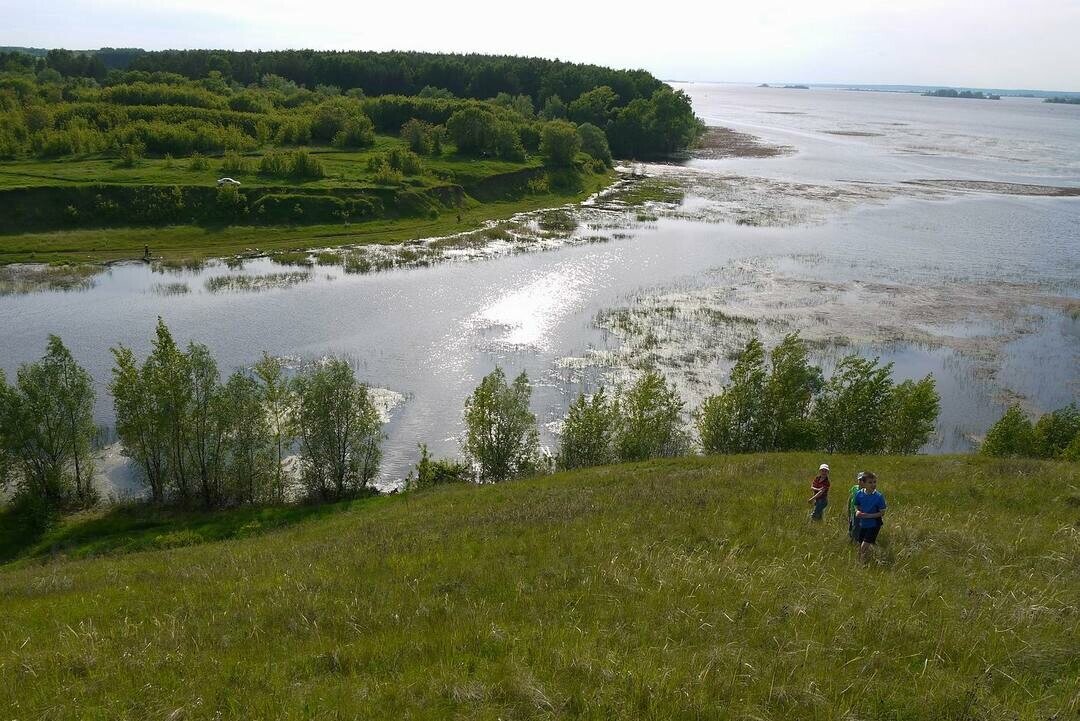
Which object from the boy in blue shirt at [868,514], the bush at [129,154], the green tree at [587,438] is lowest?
the green tree at [587,438]

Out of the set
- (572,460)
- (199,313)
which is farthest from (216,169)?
(572,460)

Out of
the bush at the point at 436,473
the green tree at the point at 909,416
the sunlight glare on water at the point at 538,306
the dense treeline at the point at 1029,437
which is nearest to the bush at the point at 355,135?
the sunlight glare on water at the point at 538,306

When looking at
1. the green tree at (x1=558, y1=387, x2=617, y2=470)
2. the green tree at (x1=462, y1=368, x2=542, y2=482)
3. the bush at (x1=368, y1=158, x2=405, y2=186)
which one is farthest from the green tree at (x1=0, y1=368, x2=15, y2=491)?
the bush at (x1=368, y1=158, x2=405, y2=186)

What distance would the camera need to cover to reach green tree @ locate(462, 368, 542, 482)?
40.1 meters

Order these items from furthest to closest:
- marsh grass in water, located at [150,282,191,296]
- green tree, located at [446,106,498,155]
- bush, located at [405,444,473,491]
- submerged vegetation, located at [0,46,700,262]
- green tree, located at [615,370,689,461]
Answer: green tree, located at [446,106,498,155] < submerged vegetation, located at [0,46,700,262] < marsh grass in water, located at [150,282,191,296] < green tree, located at [615,370,689,461] < bush, located at [405,444,473,491]

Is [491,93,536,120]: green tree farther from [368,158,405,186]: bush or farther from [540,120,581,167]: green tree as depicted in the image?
[368,158,405,186]: bush

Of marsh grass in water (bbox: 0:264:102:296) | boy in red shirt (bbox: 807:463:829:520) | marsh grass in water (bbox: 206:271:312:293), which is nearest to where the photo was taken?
boy in red shirt (bbox: 807:463:829:520)

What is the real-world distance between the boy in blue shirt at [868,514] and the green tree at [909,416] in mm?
25121

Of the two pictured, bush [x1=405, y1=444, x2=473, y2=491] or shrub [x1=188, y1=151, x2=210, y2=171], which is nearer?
bush [x1=405, y1=444, x2=473, y2=491]

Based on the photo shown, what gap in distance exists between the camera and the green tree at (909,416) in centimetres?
3888

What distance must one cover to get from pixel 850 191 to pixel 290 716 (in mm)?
140645

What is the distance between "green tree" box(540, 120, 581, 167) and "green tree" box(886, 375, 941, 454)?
11118cm

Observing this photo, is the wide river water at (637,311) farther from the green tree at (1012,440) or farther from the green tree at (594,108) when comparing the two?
the green tree at (594,108)

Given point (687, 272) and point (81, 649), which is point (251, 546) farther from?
point (687, 272)
